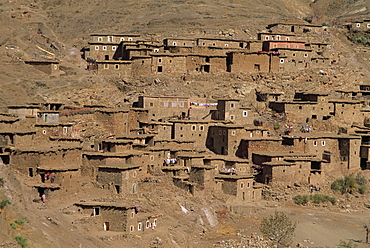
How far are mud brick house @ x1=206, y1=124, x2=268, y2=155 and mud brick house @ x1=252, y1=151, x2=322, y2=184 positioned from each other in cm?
155

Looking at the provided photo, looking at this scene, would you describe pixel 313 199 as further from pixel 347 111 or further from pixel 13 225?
pixel 13 225

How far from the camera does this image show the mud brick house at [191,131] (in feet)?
167

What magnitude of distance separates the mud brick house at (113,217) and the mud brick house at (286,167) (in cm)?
1119

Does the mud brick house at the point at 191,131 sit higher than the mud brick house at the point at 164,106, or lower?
lower

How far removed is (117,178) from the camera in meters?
42.9

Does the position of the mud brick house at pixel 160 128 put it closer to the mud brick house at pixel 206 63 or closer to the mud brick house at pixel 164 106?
the mud brick house at pixel 164 106

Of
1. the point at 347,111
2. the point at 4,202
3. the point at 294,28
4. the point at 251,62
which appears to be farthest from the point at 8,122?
the point at 294,28

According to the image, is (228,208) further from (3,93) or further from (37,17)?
(37,17)

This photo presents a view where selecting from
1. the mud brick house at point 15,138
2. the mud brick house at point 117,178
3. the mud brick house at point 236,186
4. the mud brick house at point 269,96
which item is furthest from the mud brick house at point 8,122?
the mud brick house at point 269,96

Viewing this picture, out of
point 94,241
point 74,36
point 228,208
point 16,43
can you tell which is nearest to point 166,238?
point 94,241

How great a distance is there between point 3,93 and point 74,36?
21.4m

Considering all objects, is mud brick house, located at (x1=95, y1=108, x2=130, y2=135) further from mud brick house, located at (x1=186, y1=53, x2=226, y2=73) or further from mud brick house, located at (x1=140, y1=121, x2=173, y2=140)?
mud brick house, located at (x1=186, y1=53, x2=226, y2=73)

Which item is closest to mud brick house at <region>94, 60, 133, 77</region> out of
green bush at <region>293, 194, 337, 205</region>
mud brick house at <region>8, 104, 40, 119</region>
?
mud brick house at <region>8, 104, 40, 119</region>

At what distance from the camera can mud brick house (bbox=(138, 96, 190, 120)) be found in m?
53.3
